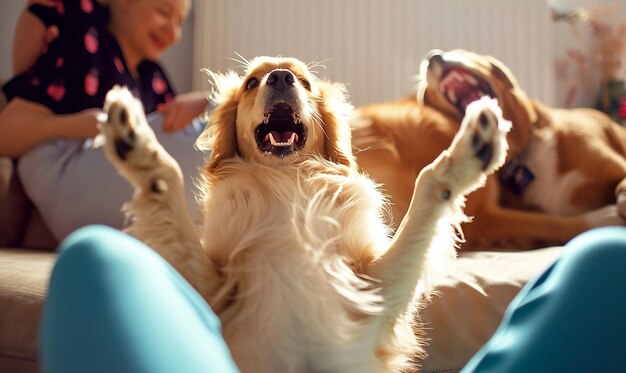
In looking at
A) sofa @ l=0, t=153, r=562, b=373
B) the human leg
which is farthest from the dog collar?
the human leg

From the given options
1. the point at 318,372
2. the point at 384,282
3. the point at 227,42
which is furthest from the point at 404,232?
the point at 227,42

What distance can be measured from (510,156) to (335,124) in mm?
801

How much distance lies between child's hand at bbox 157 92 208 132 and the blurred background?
0.77 meters

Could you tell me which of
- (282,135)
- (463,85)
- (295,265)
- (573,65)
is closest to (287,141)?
(282,135)

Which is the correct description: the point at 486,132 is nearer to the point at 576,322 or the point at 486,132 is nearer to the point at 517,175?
the point at 576,322

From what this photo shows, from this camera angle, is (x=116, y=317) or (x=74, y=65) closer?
(x=116, y=317)

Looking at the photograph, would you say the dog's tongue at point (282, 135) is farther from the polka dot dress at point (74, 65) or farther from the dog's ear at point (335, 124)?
the polka dot dress at point (74, 65)

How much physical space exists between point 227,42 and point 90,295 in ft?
6.22

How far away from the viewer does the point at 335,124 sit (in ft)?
2.29

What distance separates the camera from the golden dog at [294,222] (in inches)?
21.8

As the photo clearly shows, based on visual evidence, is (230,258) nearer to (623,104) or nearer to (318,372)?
(318,372)

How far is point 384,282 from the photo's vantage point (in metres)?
0.61

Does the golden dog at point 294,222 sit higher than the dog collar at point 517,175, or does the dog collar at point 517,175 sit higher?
the golden dog at point 294,222

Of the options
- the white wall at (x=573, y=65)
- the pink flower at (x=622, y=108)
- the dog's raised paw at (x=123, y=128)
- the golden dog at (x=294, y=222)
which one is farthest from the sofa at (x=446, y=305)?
the white wall at (x=573, y=65)
